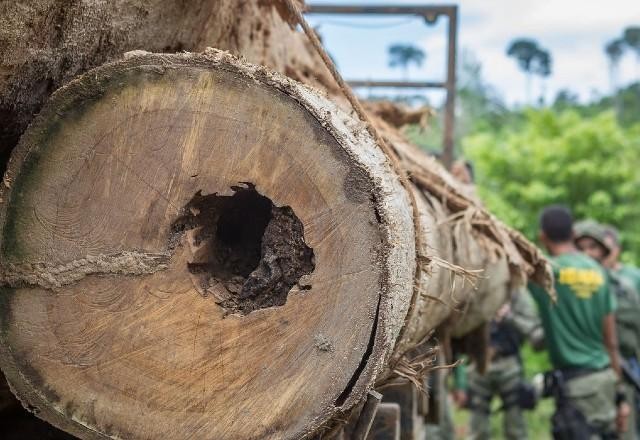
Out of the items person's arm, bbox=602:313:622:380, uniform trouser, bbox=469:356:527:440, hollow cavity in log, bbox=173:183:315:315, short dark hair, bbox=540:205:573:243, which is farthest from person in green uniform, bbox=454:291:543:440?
hollow cavity in log, bbox=173:183:315:315

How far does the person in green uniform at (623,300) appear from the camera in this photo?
593cm

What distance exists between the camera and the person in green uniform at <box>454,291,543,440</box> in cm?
668

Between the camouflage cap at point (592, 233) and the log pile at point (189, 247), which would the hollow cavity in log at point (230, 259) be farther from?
the camouflage cap at point (592, 233)

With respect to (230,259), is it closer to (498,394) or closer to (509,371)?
(509,371)

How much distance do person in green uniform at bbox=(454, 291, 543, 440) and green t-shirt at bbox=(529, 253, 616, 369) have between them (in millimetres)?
1246

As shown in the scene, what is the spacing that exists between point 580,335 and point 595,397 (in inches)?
14.9

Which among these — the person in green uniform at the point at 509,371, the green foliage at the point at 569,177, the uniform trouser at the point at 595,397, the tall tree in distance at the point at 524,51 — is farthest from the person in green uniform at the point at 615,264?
the tall tree in distance at the point at 524,51

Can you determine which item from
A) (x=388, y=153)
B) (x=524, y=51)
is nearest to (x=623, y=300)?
(x=388, y=153)

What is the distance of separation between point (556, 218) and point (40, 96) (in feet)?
12.5

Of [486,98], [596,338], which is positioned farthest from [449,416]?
[486,98]

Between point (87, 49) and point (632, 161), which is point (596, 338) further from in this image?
point (632, 161)

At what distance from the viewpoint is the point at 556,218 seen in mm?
5262

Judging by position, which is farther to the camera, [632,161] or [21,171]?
[632,161]

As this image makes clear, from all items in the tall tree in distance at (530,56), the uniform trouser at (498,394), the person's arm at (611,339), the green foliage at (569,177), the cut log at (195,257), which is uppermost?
the tall tree in distance at (530,56)
